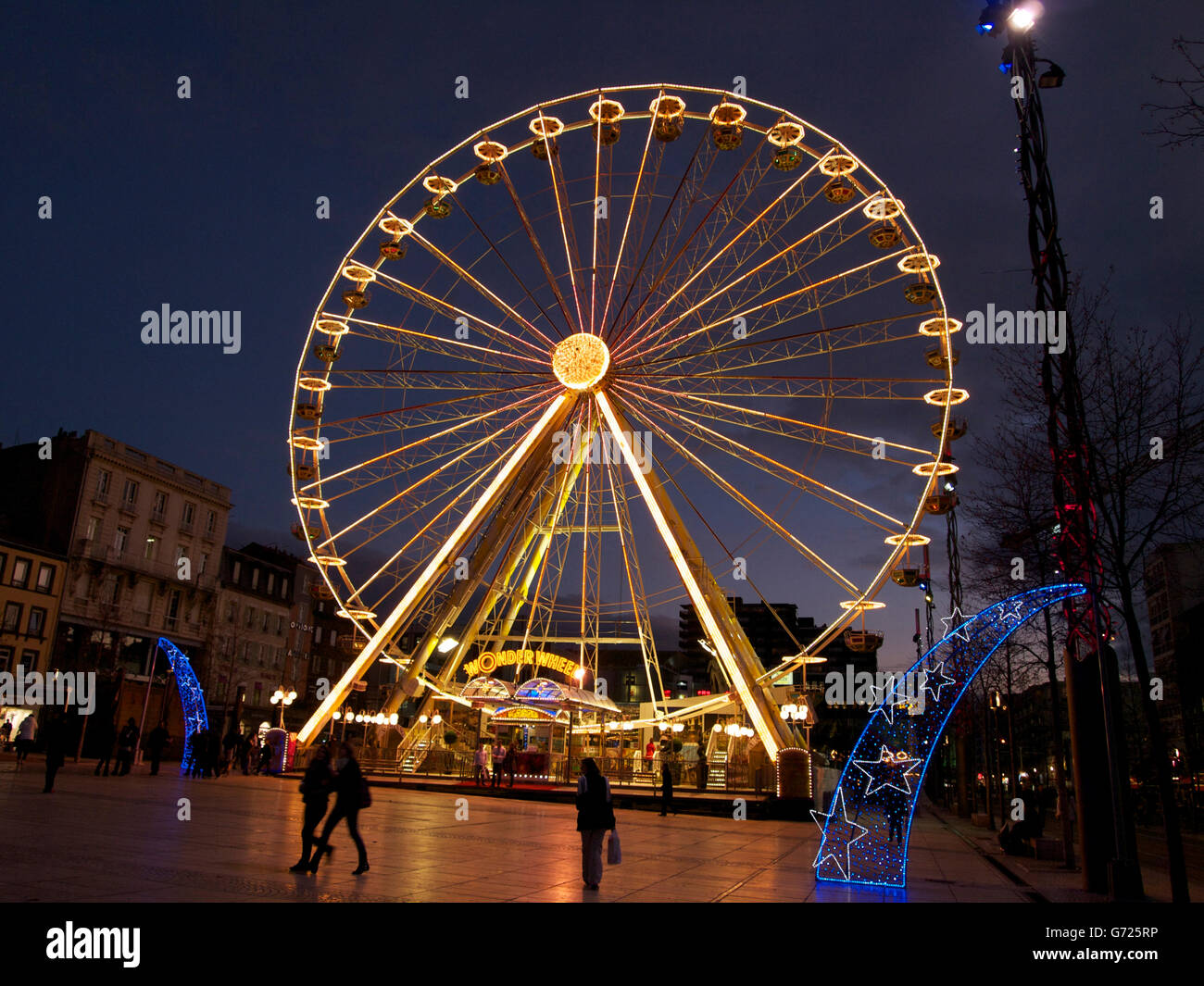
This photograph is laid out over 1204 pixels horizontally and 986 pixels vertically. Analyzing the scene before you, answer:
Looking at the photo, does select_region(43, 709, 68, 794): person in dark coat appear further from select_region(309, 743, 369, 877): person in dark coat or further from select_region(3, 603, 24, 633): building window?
select_region(3, 603, 24, 633): building window

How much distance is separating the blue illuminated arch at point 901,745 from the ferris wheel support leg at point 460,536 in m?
19.8

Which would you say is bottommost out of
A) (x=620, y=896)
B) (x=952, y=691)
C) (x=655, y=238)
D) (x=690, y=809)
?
(x=690, y=809)

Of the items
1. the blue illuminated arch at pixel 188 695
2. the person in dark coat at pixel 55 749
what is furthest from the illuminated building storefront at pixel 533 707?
the person in dark coat at pixel 55 749

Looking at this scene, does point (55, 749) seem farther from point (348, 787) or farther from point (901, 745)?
point (901, 745)

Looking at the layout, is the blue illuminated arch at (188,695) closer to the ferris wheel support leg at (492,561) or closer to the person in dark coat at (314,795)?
the ferris wheel support leg at (492,561)

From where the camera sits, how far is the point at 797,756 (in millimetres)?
27688

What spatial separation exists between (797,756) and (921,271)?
1482 cm

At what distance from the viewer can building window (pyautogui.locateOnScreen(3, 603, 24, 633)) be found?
4897cm

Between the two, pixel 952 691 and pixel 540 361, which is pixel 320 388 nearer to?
pixel 540 361

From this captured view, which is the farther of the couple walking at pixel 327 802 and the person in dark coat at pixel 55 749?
the person in dark coat at pixel 55 749

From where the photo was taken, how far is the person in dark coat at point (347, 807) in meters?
11.7

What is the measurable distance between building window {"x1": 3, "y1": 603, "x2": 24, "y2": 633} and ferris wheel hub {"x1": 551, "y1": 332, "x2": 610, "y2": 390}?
3544 centimetres

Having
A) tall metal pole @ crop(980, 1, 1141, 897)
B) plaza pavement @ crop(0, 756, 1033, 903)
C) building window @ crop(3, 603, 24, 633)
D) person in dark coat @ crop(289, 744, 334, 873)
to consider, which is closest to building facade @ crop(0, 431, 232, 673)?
building window @ crop(3, 603, 24, 633)
